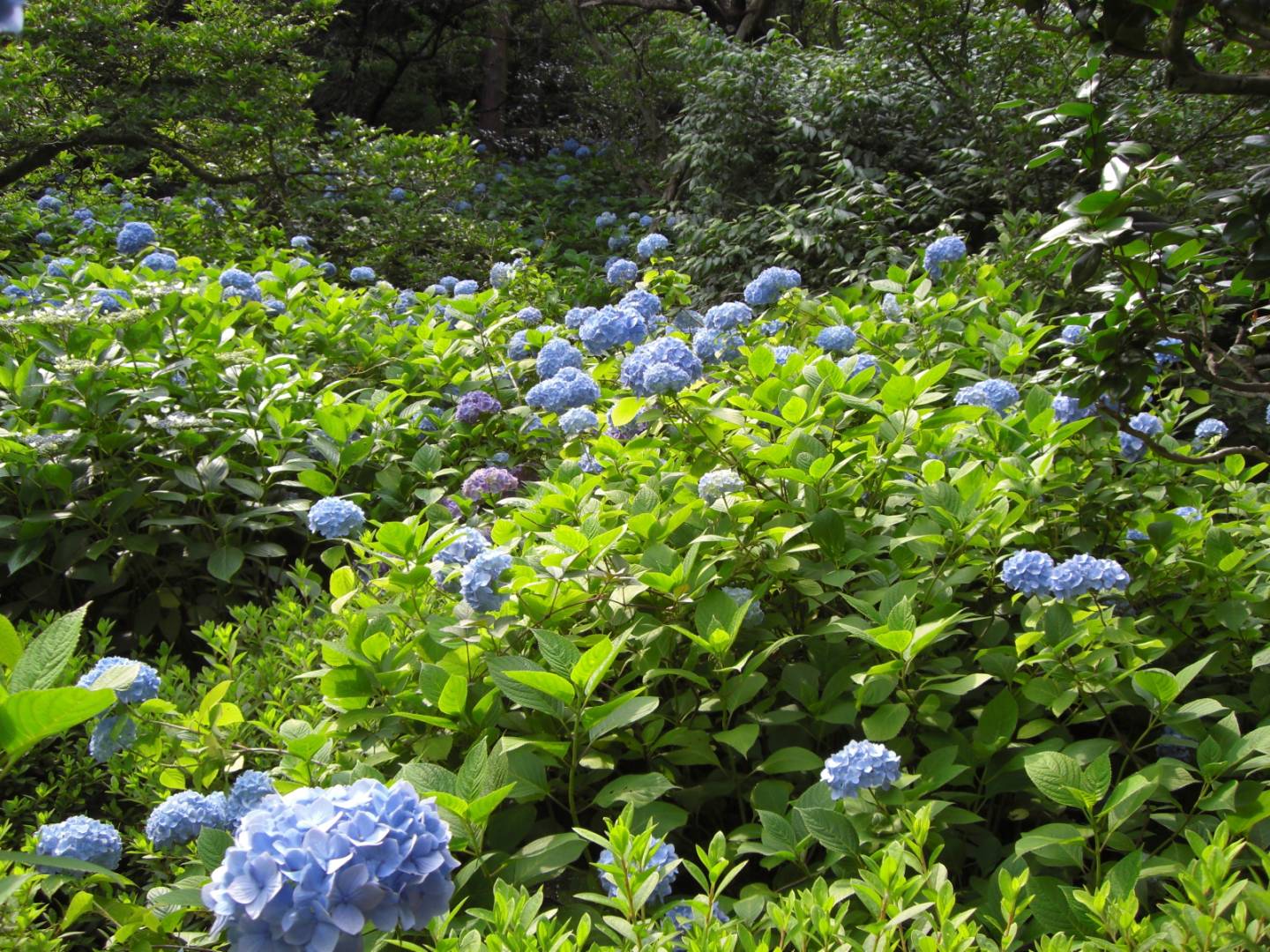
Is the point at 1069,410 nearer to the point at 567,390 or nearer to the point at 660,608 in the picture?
the point at 660,608

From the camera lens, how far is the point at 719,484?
2186mm

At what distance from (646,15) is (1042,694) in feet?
42.2

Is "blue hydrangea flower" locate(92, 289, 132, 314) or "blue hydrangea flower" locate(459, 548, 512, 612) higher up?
"blue hydrangea flower" locate(92, 289, 132, 314)

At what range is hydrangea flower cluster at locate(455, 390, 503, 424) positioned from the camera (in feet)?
11.3

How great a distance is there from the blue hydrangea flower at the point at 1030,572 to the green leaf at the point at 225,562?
6.99 ft

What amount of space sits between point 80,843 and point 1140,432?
7.79 feet

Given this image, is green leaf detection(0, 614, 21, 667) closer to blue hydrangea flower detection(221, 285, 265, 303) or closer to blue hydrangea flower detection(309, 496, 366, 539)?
blue hydrangea flower detection(309, 496, 366, 539)

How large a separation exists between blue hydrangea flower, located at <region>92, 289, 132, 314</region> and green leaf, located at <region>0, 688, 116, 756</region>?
3.04 m

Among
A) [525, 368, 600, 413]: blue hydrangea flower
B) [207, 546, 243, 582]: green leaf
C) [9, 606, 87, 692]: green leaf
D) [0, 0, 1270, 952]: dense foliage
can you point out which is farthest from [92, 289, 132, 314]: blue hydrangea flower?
[9, 606, 87, 692]: green leaf

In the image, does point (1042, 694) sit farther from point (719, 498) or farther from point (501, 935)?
point (501, 935)

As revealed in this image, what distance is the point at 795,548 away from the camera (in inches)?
82.3

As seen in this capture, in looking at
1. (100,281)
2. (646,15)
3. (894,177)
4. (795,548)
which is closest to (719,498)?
(795,548)

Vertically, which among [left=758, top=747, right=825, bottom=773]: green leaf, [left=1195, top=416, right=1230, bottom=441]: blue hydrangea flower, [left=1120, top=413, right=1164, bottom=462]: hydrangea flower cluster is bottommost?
[left=1195, top=416, right=1230, bottom=441]: blue hydrangea flower

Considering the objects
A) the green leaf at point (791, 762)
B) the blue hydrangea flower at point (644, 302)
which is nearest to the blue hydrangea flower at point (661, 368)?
the green leaf at point (791, 762)
